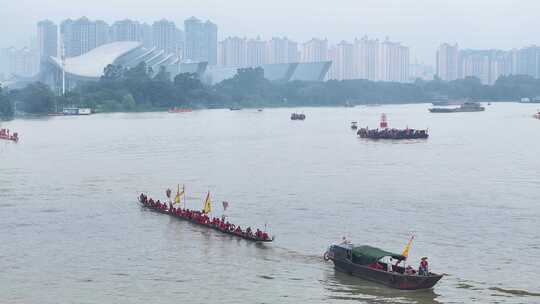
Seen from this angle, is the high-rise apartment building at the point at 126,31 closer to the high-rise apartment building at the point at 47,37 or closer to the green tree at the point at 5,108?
the high-rise apartment building at the point at 47,37

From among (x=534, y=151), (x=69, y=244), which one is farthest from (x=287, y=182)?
(x=534, y=151)

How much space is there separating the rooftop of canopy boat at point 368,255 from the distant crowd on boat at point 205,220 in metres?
2.82

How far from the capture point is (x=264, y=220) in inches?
794

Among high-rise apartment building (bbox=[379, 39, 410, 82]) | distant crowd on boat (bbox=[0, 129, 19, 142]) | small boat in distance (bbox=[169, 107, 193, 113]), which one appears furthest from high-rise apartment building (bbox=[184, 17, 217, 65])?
distant crowd on boat (bbox=[0, 129, 19, 142])

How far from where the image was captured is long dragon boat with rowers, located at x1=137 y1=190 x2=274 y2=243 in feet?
57.7

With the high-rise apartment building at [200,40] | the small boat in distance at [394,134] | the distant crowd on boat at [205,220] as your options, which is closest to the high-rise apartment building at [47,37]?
the high-rise apartment building at [200,40]

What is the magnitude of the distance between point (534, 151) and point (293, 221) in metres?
20.5

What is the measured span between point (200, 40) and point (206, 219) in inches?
6159

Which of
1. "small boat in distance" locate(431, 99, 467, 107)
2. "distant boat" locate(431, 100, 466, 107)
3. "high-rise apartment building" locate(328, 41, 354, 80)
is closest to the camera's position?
"small boat in distance" locate(431, 99, 467, 107)

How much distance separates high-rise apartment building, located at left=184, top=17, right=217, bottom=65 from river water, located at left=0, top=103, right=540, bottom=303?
132852mm

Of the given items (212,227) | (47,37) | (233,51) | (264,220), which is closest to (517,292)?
(212,227)

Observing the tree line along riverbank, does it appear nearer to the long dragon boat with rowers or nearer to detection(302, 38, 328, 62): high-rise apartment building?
the long dragon boat with rowers

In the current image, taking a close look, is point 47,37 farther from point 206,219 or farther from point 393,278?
point 393,278

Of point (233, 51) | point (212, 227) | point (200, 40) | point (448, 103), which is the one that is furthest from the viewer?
point (200, 40)
